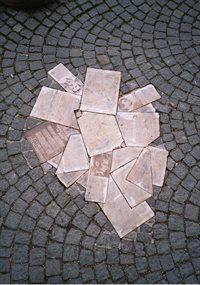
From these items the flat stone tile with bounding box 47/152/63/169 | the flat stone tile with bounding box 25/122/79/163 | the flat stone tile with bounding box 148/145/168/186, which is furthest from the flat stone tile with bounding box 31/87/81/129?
the flat stone tile with bounding box 148/145/168/186

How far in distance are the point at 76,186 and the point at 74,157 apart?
1.21ft

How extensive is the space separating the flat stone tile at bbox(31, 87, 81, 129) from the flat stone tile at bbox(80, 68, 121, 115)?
0.51 feet

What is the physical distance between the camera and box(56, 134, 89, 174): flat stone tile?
4160 millimetres

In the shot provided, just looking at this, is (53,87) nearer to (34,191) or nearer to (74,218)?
(34,191)

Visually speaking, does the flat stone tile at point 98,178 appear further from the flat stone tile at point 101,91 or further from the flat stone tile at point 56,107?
the flat stone tile at point 101,91

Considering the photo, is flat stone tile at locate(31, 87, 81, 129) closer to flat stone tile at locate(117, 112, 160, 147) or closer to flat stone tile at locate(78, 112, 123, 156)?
flat stone tile at locate(78, 112, 123, 156)

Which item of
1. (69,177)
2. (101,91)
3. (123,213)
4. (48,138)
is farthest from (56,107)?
(123,213)

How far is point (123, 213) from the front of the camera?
3896 millimetres

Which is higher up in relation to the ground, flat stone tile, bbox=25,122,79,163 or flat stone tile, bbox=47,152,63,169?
flat stone tile, bbox=25,122,79,163

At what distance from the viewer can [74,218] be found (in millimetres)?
3885

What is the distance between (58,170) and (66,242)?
0.85m

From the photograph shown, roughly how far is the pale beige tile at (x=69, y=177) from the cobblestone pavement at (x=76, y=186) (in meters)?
0.07

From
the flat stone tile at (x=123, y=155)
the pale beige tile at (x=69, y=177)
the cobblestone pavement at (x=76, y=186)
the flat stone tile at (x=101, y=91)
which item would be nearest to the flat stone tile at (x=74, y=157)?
the pale beige tile at (x=69, y=177)

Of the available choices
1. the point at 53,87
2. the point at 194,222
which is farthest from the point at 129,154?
the point at 53,87
